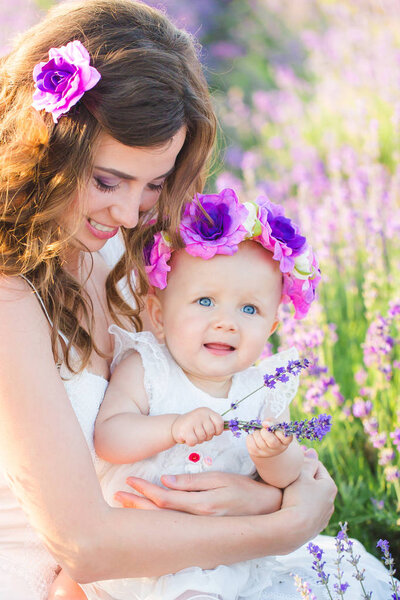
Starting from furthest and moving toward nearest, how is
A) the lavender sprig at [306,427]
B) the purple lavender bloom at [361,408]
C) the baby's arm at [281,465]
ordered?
the purple lavender bloom at [361,408] < the baby's arm at [281,465] < the lavender sprig at [306,427]

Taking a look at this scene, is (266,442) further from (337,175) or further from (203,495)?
(337,175)

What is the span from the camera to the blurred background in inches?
109

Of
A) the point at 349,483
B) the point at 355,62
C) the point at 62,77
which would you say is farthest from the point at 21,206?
the point at 355,62

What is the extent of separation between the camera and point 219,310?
2027 millimetres

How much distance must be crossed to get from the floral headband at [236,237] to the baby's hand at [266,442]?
0.50m

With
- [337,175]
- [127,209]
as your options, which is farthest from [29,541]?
[337,175]

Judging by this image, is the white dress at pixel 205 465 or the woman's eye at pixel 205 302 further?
the woman's eye at pixel 205 302

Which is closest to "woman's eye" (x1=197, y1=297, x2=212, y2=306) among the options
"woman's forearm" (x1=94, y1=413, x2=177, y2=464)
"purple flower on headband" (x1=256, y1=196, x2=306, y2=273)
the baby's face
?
the baby's face

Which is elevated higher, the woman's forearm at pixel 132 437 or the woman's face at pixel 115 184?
the woman's face at pixel 115 184

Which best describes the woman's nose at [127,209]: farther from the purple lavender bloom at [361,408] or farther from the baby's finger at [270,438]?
the purple lavender bloom at [361,408]

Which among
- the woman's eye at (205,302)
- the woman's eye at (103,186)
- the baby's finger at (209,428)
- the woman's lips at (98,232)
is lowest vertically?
the baby's finger at (209,428)

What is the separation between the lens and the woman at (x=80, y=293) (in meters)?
1.78

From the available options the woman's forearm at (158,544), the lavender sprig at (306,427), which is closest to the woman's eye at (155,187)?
the lavender sprig at (306,427)

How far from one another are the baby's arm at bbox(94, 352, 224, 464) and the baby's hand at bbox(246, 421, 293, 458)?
0.27ft
